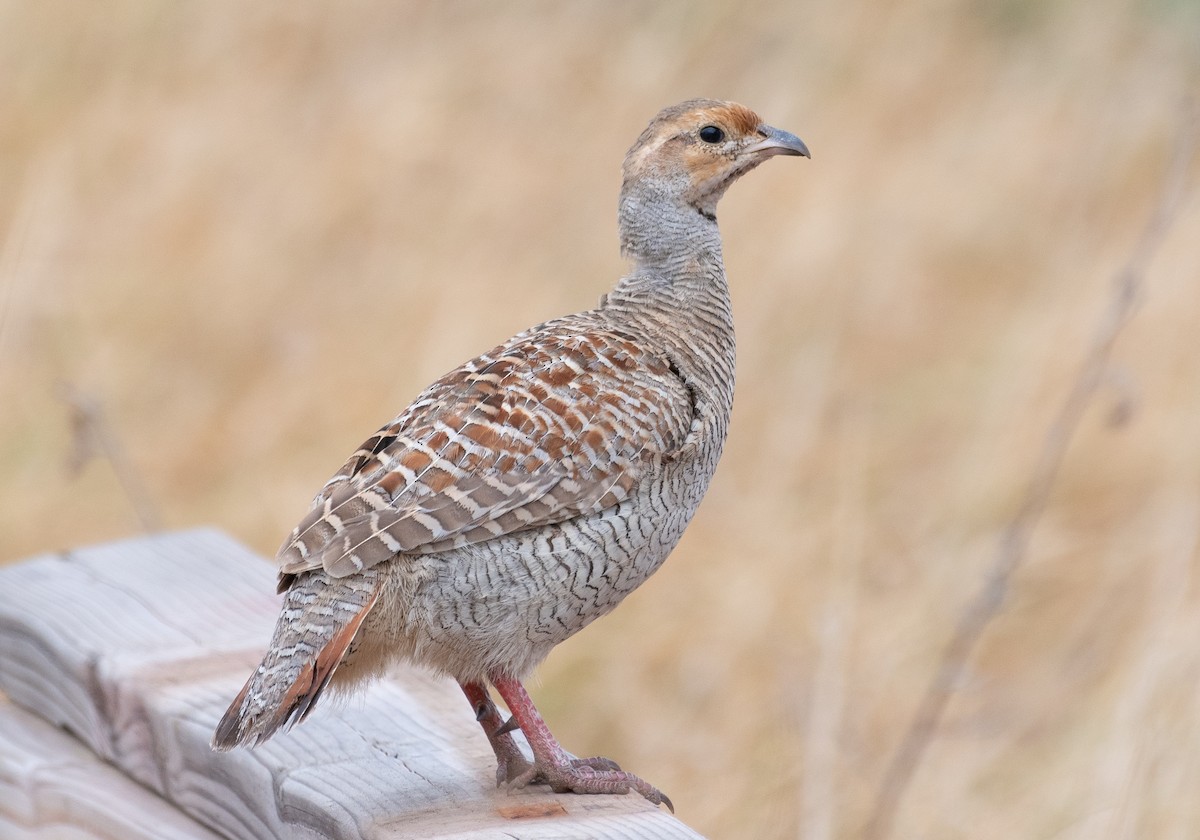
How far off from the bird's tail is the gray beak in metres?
1.23

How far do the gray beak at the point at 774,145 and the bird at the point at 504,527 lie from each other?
1.59 ft

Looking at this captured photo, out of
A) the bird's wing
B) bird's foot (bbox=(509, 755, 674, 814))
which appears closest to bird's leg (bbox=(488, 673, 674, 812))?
bird's foot (bbox=(509, 755, 674, 814))

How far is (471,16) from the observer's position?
25.5 ft

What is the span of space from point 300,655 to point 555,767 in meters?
0.45

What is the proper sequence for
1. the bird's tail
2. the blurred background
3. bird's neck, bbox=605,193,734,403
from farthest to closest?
the blurred background < bird's neck, bbox=605,193,734,403 < the bird's tail

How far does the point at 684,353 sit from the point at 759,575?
2.13 metres

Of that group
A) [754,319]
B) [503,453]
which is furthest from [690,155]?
[754,319]

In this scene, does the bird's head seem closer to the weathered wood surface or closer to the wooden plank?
the weathered wood surface

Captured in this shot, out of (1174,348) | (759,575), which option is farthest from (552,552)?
(1174,348)

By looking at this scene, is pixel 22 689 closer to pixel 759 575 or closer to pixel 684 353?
pixel 684 353

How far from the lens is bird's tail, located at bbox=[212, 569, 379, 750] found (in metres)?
2.11

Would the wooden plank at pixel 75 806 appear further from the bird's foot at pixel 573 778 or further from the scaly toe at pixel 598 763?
the scaly toe at pixel 598 763

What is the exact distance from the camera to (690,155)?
2.98m

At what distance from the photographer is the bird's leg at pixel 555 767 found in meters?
2.37
